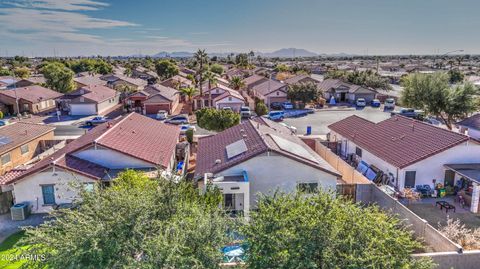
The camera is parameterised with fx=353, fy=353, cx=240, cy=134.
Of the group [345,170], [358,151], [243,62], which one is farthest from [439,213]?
[243,62]

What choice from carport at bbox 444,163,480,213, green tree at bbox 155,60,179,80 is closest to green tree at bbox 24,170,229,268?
carport at bbox 444,163,480,213

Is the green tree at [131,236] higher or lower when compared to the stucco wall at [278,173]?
higher

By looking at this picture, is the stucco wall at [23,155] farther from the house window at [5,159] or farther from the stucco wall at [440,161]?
the stucco wall at [440,161]

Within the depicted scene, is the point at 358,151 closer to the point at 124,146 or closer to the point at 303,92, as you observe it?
the point at 124,146

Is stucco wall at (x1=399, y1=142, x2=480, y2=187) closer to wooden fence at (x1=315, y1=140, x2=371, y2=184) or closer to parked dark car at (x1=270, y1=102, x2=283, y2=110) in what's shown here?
wooden fence at (x1=315, y1=140, x2=371, y2=184)

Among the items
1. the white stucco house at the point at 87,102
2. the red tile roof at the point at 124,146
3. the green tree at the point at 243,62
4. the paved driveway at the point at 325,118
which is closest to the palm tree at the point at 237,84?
the paved driveway at the point at 325,118

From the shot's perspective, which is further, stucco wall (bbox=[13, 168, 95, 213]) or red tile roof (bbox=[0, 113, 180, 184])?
red tile roof (bbox=[0, 113, 180, 184])

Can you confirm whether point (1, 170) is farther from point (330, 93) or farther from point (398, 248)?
point (330, 93)
